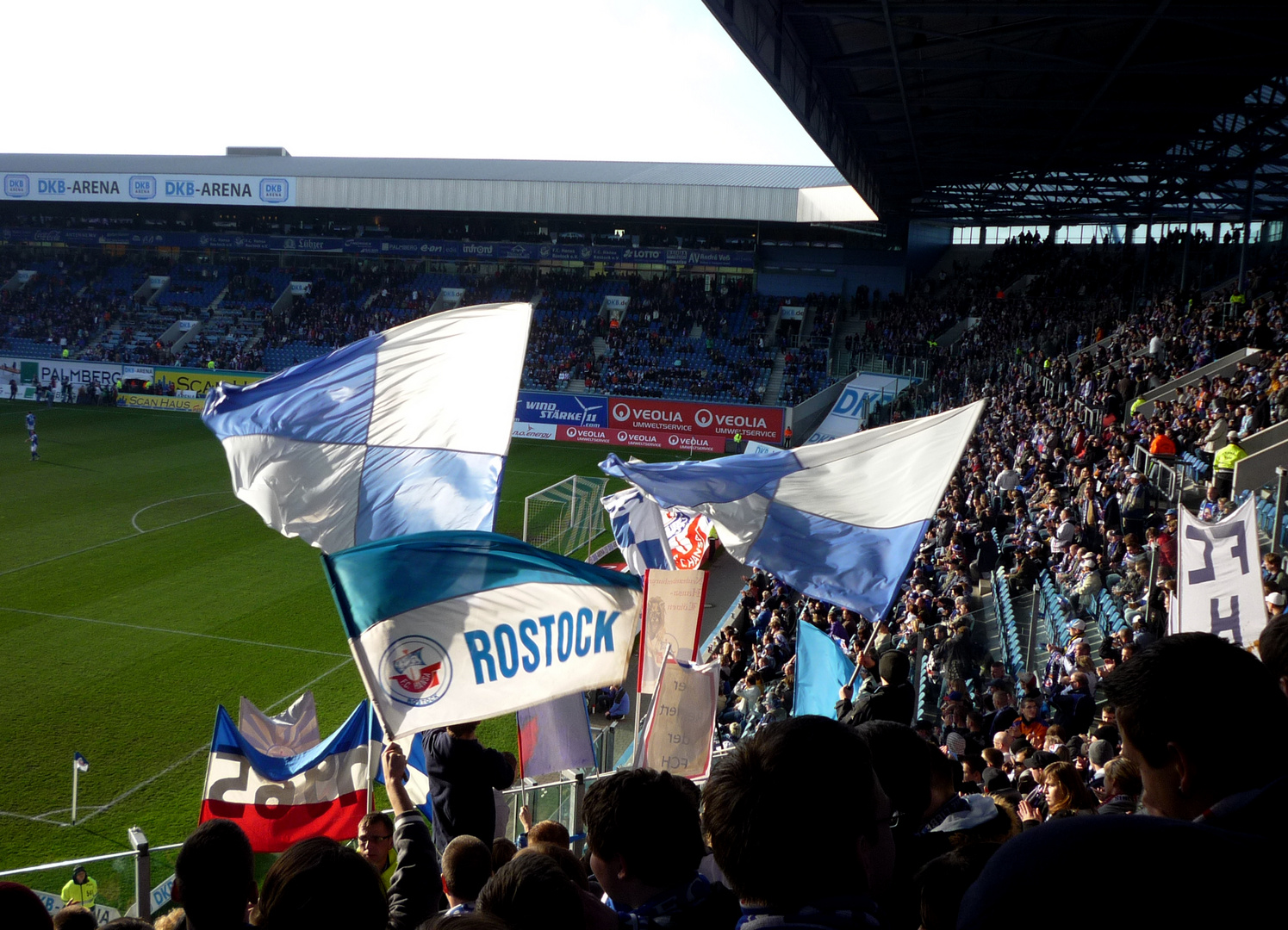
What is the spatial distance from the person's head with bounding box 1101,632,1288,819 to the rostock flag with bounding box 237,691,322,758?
6980mm

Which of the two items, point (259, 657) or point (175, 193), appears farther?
point (175, 193)

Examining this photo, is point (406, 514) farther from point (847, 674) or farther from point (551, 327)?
point (551, 327)

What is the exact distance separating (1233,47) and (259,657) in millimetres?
20533

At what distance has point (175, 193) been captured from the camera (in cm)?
5025

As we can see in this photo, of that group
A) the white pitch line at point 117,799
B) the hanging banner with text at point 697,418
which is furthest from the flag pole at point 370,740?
the hanging banner with text at point 697,418

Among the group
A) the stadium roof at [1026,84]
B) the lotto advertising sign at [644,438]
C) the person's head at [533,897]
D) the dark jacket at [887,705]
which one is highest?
the stadium roof at [1026,84]

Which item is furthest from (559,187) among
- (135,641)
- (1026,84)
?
(135,641)

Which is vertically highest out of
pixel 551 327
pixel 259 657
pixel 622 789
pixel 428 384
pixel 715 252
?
pixel 715 252

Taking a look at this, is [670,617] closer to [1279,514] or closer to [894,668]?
[894,668]

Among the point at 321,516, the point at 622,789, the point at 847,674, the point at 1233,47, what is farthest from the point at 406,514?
the point at 1233,47

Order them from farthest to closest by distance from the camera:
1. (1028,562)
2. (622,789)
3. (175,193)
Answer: (175,193) → (1028,562) → (622,789)

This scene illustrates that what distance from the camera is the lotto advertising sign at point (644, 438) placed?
40125 mm

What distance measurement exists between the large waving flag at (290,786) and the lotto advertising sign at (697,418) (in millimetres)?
33227

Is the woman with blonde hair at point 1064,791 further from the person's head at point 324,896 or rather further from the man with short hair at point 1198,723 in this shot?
the person's head at point 324,896
